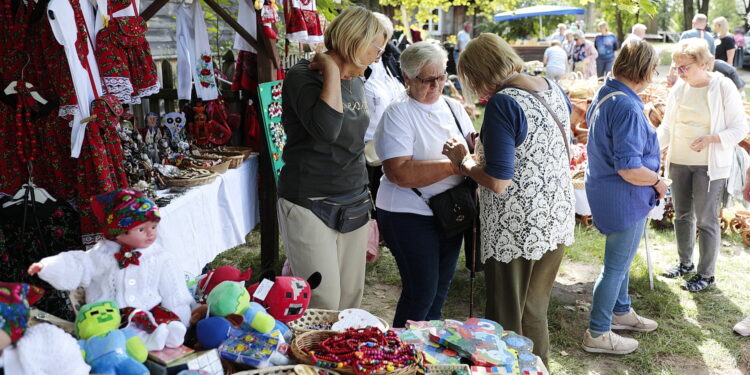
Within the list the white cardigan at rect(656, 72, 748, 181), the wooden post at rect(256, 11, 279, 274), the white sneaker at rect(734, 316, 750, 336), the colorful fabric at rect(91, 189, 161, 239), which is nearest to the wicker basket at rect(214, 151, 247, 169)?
the wooden post at rect(256, 11, 279, 274)

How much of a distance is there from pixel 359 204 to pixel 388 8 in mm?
7917

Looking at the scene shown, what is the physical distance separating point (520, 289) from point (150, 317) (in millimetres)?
1594

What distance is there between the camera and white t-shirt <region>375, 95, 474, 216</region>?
280 cm

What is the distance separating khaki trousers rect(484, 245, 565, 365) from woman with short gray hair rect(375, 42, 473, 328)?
0.28 m

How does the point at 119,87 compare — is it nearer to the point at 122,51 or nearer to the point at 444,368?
the point at 122,51

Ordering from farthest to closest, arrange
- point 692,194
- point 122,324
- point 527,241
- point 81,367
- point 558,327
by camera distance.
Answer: point 692,194 < point 558,327 < point 527,241 < point 122,324 < point 81,367

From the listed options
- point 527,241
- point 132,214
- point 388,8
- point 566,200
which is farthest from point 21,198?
point 388,8

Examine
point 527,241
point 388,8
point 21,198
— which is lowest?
point 527,241

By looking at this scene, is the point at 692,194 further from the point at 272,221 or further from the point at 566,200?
the point at 272,221

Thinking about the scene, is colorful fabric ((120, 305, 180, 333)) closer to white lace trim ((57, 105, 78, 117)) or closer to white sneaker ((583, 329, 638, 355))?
white lace trim ((57, 105, 78, 117))

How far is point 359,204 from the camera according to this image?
2.78 meters

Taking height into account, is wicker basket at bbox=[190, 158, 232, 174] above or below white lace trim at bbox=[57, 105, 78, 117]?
below

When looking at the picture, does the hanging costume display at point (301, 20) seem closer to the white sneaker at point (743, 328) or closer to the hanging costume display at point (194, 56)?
the hanging costume display at point (194, 56)

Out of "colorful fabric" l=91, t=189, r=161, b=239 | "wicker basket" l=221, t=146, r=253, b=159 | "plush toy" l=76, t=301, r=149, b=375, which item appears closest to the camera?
"plush toy" l=76, t=301, r=149, b=375
